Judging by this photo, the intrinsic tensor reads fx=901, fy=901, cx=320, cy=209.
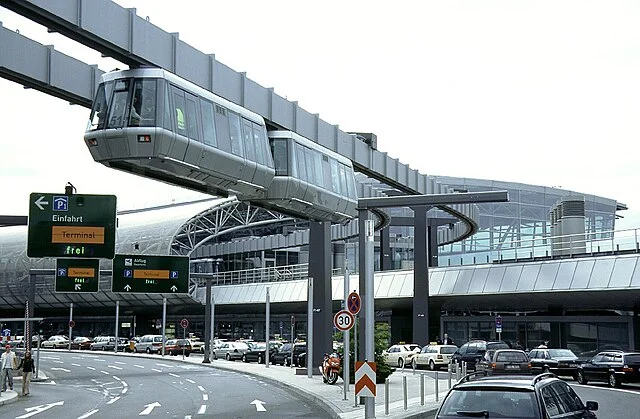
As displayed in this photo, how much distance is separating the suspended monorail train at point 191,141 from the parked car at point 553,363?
59.4 feet

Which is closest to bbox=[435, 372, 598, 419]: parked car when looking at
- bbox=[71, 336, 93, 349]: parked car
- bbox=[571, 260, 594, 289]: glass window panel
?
bbox=[571, 260, 594, 289]: glass window panel

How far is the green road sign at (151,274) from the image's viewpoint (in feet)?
138

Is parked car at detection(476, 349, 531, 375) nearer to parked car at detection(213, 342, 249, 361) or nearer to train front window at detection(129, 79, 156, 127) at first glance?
train front window at detection(129, 79, 156, 127)

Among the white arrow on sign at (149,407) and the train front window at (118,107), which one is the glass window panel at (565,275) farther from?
the train front window at (118,107)

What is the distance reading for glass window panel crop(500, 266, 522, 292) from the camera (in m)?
49.6

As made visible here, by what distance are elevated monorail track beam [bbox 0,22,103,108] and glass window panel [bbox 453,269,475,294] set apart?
3549 cm

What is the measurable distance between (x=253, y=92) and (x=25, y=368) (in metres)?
17.0

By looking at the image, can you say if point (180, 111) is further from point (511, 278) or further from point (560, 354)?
point (511, 278)

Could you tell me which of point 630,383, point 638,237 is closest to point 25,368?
point 630,383

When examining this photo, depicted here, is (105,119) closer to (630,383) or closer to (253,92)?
(253,92)

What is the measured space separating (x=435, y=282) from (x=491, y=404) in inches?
1766

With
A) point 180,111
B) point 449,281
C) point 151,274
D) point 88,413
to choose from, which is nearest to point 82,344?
point 449,281

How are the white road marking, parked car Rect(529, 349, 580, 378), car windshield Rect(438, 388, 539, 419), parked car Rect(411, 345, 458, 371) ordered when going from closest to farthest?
Answer: 1. car windshield Rect(438, 388, 539, 419)
2. the white road marking
3. parked car Rect(529, 349, 580, 378)
4. parked car Rect(411, 345, 458, 371)

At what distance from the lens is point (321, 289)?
4100 centimetres
